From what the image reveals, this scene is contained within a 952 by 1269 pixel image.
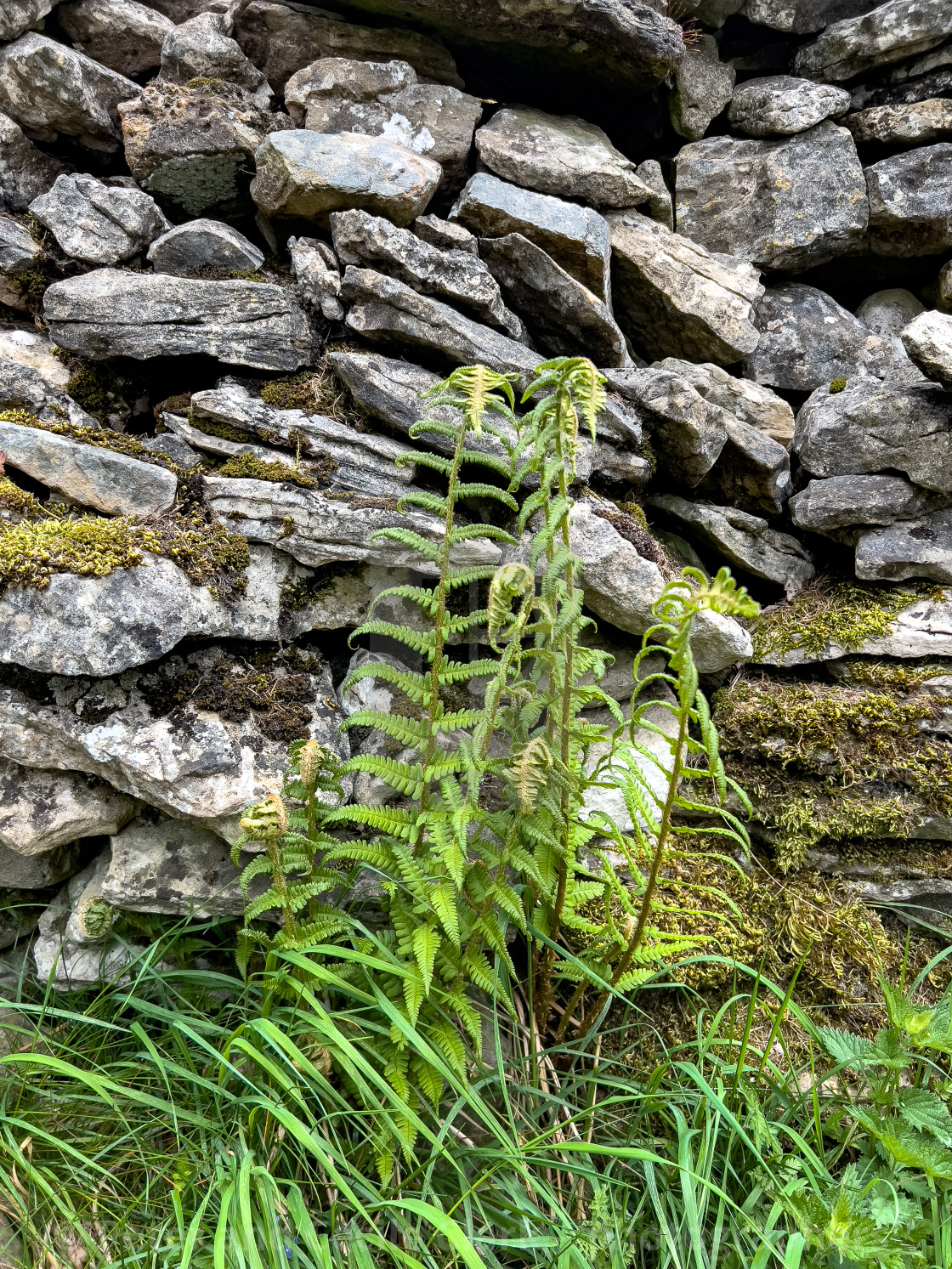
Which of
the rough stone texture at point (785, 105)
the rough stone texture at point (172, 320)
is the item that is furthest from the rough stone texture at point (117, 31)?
the rough stone texture at point (785, 105)

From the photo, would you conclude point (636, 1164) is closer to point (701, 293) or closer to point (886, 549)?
point (886, 549)

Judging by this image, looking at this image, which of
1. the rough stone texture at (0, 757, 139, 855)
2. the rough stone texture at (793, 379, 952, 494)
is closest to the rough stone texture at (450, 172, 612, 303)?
the rough stone texture at (793, 379, 952, 494)

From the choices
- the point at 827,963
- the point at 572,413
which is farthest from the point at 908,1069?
the point at 572,413

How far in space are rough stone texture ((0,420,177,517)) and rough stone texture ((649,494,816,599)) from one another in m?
2.57

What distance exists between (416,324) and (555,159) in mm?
1646

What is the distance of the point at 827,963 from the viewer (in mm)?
3211

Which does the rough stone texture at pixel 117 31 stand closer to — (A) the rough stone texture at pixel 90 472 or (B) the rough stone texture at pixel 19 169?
(B) the rough stone texture at pixel 19 169

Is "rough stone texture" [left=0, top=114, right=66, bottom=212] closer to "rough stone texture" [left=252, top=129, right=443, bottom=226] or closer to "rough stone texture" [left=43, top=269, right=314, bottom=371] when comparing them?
"rough stone texture" [left=43, top=269, right=314, bottom=371]

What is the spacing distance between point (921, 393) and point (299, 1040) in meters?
4.19

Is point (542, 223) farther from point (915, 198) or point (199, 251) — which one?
point (915, 198)

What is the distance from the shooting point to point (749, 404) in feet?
14.7

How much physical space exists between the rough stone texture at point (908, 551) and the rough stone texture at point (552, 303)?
5.55ft

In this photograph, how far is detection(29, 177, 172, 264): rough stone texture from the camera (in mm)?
3898

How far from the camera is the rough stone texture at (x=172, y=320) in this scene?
11.9ft
